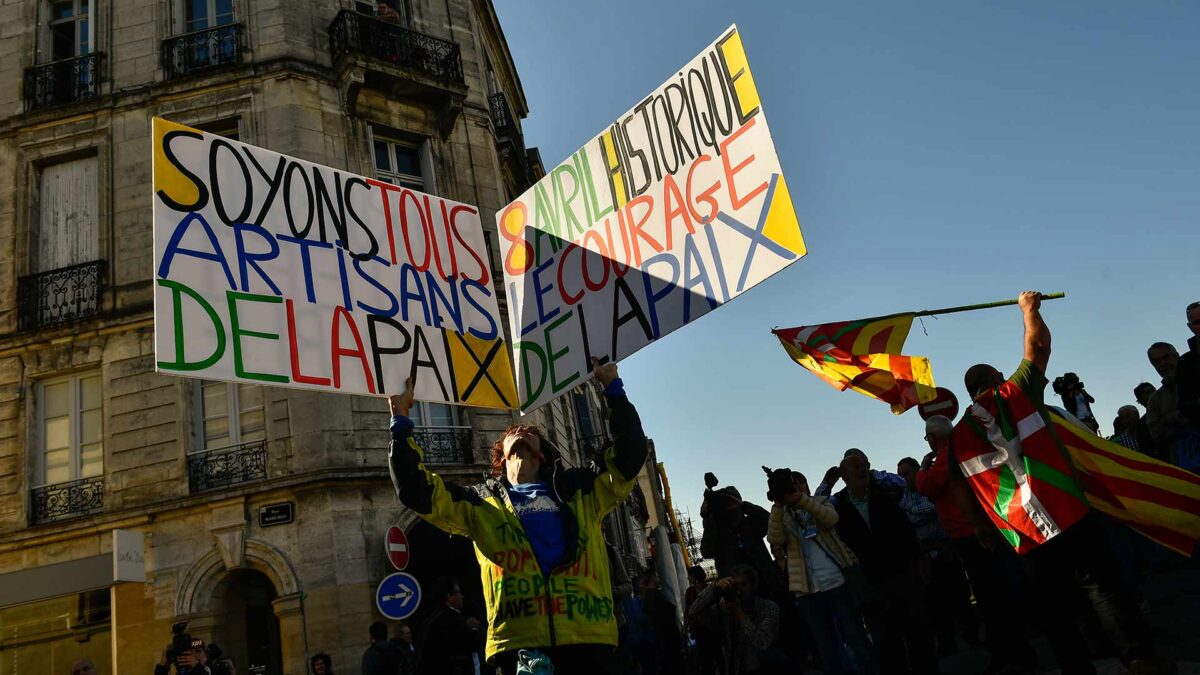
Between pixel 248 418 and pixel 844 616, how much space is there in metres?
10.7

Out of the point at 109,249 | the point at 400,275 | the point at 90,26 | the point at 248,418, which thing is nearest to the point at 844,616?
the point at 400,275

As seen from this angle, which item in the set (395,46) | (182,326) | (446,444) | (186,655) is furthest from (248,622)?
(182,326)

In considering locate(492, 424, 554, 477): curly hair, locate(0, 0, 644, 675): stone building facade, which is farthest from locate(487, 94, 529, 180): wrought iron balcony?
locate(492, 424, 554, 477): curly hair

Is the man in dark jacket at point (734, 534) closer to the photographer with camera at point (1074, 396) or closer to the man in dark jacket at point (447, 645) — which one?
the man in dark jacket at point (447, 645)

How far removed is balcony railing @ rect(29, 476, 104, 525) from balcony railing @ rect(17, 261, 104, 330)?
2760mm

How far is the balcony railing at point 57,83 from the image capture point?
53.0 ft

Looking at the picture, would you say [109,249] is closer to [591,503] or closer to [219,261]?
[219,261]

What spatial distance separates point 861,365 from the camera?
7.46 meters

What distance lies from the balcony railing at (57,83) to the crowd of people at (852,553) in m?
13.1

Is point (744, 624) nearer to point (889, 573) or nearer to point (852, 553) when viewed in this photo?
point (852, 553)

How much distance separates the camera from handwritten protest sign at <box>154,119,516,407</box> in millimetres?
4168

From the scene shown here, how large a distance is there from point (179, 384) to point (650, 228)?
11.9m

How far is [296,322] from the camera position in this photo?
442 cm

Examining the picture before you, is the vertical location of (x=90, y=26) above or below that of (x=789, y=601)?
above
